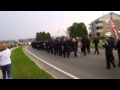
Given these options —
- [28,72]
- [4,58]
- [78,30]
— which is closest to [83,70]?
[28,72]

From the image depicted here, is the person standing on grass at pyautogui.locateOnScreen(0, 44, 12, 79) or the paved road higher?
the person standing on grass at pyautogui.locateOnScreen(0, 44, 12, 79)

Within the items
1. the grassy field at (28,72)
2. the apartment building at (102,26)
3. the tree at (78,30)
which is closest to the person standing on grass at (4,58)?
the grassy field at (28,72)

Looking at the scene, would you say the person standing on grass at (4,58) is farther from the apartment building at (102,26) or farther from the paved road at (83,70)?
the apartment building at (102,26)

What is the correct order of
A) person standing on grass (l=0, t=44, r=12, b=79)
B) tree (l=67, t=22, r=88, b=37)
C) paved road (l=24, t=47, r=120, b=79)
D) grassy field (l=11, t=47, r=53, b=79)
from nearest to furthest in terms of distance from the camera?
1. person standing on grass (l=0, t=44, r=12, b=79)
2. paved road (l=24, t=47, r=120, b=79)
3. grassy field (l=11, t=47, r=53, b=79)
4. tree (l=67, t=22, r=88, b=37)

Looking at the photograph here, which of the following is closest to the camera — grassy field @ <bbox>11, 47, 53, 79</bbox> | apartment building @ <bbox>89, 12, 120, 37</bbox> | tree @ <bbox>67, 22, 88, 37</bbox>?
grassy field @ <bbox>11, 47, 53, 79</bbox>

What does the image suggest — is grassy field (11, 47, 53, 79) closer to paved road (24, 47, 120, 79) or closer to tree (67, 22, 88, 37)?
paved road (24, 47, 120, 79)

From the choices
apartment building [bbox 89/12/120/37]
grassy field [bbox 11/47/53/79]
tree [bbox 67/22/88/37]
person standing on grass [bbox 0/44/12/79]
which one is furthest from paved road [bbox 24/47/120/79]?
tree [bbox 67/22/88/37]

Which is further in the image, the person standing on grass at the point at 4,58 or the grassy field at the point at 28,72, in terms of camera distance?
the grassy field at the point at 28,72
